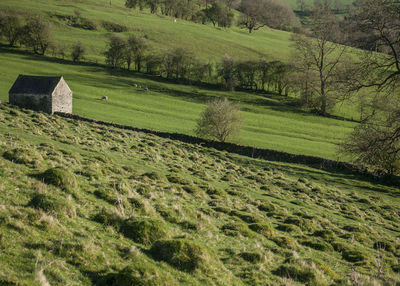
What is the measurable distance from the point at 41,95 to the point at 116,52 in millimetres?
48188

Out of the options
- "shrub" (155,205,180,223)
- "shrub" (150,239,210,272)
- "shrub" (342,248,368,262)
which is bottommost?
"shrub" (342,248,368,262)

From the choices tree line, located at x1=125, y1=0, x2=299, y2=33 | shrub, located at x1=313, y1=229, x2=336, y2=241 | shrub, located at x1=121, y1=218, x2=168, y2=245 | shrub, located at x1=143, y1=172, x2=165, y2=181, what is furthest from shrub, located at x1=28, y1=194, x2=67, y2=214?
tree line, located at x1=125, y1=0, x2=299, y2=33

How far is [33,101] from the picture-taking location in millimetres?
53656

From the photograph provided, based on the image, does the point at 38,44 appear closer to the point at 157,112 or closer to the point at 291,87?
the point at 157,112

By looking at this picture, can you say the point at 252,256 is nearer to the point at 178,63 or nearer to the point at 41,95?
the point at 41,95

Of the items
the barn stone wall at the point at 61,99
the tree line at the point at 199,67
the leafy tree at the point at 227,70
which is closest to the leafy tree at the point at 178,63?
the tree line at the point at 199,67

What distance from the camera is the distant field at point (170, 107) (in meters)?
56.5

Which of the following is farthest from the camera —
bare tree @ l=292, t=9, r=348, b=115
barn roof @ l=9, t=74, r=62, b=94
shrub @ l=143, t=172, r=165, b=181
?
bare tree @ l=292, t=9, r=348, b=115

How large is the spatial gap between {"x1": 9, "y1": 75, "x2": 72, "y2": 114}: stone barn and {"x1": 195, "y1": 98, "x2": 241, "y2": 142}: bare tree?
23.6 metres

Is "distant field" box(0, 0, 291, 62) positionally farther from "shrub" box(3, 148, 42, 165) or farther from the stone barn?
"shrub" box(3, 148, 42, 165)

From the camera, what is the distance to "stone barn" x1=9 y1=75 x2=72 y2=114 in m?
52.6

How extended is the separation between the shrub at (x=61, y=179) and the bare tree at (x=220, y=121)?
37566mm

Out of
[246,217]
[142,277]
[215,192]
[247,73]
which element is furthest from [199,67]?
[142,277]

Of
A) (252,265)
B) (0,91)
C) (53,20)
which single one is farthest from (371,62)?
(53,20)
